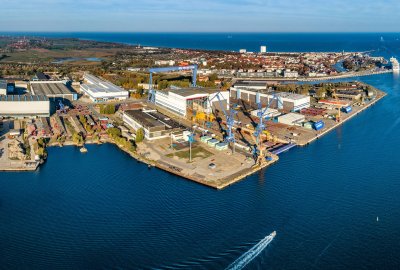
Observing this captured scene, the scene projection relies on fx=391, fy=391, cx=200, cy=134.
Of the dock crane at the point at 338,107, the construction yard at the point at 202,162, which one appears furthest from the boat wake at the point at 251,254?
the dock crane at the point at 338,107

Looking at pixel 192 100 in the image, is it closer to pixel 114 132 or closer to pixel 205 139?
pixel 205 139

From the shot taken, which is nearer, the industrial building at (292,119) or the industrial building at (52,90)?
the industrial building at (292,119)

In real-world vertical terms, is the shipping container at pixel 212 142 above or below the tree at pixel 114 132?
below

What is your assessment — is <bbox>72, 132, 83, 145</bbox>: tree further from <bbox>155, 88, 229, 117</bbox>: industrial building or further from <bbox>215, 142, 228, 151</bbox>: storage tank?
<bbox>155, 88, 229, 117</bbox>: industrial building

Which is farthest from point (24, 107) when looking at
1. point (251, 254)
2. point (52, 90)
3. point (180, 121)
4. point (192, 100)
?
point (251, 254)

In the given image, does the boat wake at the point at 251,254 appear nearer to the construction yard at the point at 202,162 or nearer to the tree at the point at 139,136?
the construction yard at the point at 202,162

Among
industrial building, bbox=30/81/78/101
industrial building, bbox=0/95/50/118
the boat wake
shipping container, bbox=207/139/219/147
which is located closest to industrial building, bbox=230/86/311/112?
shipping container, bbox=207/139/219/147

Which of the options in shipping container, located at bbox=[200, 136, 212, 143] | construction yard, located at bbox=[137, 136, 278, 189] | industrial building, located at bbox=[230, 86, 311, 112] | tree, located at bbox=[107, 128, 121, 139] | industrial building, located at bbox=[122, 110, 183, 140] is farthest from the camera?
industrial building, located at bbox=[230, 86, 311, 112]
